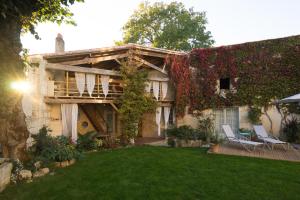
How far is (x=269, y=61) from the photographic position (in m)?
12.3

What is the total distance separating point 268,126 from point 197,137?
13.4 ft

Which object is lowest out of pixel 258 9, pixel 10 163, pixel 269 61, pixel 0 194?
pixel 0 194

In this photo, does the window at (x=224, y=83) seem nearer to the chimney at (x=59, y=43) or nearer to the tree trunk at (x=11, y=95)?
the chimney at (x=59, y=43)

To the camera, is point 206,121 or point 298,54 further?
point 206,121

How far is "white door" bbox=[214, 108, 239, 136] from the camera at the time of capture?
12891 mm

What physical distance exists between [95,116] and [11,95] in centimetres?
760

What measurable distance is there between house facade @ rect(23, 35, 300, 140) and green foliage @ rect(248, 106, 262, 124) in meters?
0.27

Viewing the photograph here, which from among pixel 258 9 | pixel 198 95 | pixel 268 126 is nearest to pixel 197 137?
pixel 198 95

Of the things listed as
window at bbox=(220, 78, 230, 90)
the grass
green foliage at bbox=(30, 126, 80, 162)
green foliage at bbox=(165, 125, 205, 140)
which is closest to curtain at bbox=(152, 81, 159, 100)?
green foliage at bbox=(165, 125, 205, 140)

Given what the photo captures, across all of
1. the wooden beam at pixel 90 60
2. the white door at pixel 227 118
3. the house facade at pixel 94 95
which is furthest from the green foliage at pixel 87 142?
the white door at pixel 227 118

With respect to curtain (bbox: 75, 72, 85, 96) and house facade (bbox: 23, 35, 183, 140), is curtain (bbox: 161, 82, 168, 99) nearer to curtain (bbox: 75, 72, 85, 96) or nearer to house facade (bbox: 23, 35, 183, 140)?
house facade (bbox: 23, 35, 183, 140)

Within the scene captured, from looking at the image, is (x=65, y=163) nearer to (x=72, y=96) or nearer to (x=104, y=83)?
(x=72, y=96)

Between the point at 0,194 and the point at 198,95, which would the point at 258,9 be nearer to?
the point at 198,95

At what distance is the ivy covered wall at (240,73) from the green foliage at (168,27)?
11.2 m
